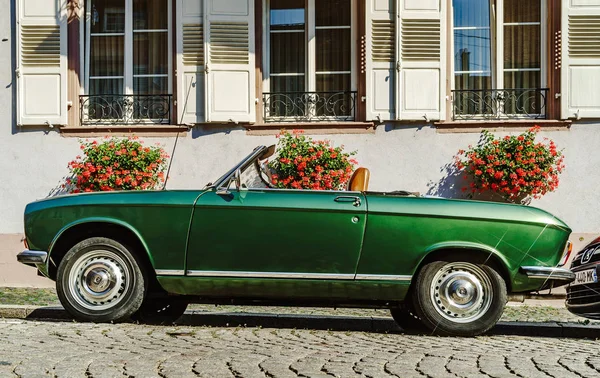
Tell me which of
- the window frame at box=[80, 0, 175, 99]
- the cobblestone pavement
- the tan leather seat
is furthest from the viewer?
the window frame at box=[80, 0, 175, 99]

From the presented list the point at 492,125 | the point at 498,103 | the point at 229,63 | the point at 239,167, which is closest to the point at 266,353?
the point at 239,167

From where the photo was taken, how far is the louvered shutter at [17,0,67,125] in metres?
14.3

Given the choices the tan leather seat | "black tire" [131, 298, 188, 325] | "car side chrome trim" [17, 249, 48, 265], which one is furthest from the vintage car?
"car side chrome trim" [17, 249, 48, 265]

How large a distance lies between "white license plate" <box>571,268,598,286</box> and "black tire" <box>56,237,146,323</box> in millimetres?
3391

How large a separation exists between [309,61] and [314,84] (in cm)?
34

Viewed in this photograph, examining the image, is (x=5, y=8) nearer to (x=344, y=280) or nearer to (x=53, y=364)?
(x=344, y=280)

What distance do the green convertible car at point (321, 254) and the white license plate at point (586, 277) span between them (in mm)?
305

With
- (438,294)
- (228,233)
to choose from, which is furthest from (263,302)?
(438,294)

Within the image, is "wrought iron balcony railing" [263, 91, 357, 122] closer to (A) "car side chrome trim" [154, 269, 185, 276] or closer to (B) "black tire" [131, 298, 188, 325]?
(B) "black tire" [131, 298, 188, 325]

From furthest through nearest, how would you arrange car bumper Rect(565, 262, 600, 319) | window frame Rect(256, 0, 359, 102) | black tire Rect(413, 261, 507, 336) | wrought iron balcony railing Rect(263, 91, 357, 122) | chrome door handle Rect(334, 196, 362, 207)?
window frame Rect(256, 0, 359, 102), wrought iron balcony railing Rect(263, 91, 357, 122), car bumper Rect(565, 262, 600, 319), chrome door handle Rect(334, 196, 362, 207), black tire Rect(413, 261, 507, 336)

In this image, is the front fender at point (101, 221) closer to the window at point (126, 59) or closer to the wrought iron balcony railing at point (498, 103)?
the window at point (126, 59)

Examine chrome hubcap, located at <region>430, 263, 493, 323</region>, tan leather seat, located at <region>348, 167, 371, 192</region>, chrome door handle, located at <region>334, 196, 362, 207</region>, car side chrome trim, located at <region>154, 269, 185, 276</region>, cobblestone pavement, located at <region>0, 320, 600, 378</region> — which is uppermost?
tan leather seat, located at <region>348, 167, 371, 192</region>

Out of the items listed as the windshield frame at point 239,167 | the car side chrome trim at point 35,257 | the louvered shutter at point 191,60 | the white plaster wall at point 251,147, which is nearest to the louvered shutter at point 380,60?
the white plaster wall at point 251,147

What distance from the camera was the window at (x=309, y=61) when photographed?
14.6 m
